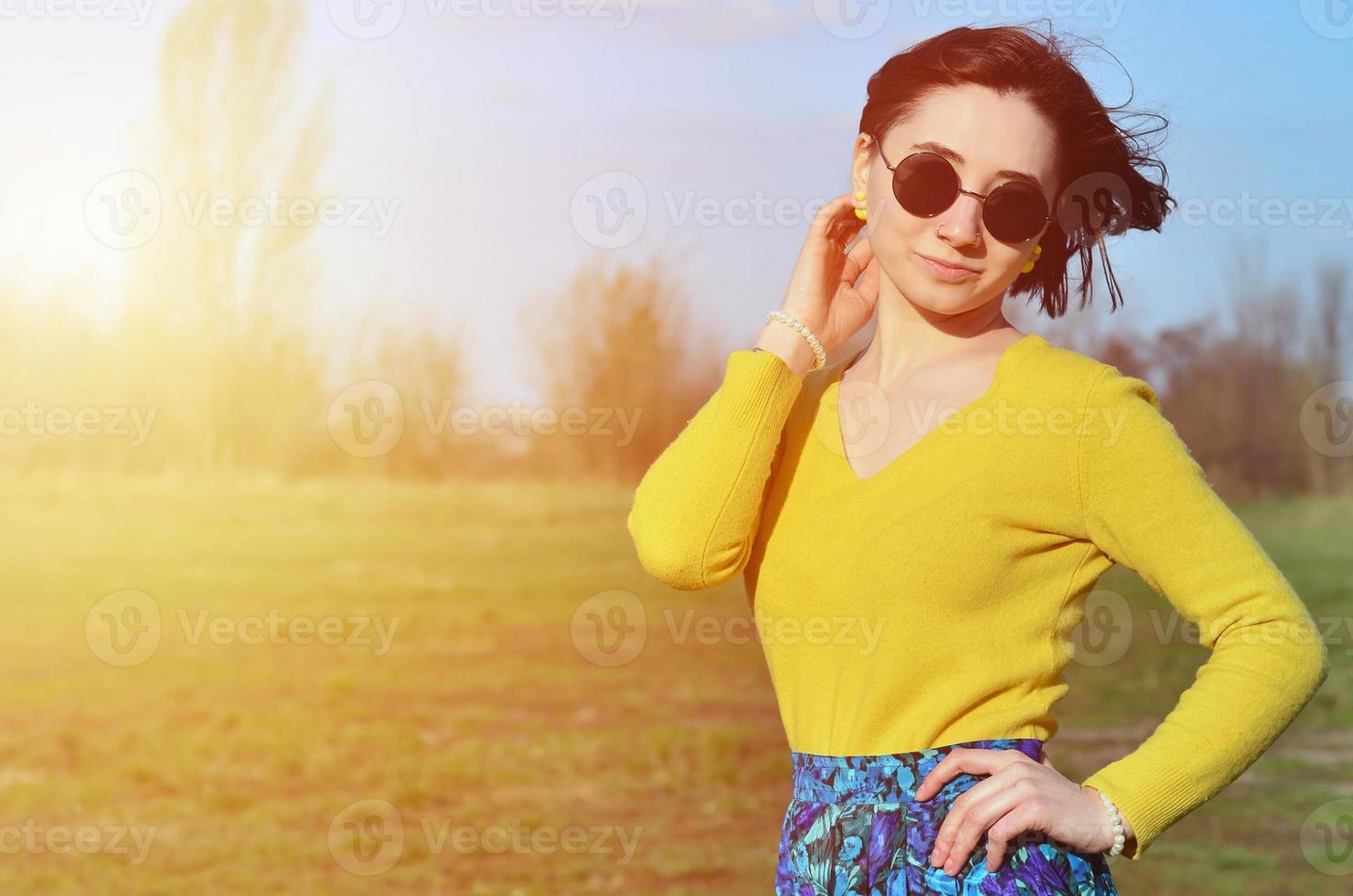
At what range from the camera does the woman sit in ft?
3.80

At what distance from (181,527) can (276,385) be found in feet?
3.66

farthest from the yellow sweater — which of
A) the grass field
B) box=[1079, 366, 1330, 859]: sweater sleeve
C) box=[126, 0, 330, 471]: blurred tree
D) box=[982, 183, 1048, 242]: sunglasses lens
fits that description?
box=[126, 0, 330, 471]: blurred tree

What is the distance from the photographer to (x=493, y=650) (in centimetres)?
848

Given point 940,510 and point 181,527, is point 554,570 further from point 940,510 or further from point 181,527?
point 940,510

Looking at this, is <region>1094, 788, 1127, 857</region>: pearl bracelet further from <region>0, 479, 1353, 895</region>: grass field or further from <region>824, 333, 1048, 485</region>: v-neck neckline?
<region>0, 479, 1353, 895</region>: grass field

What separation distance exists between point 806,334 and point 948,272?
159 mm

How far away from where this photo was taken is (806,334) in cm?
138

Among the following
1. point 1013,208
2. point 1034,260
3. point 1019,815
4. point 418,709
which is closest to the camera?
point 1019,815

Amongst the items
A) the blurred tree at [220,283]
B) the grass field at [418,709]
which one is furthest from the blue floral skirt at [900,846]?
the blurred tree at [220,283]

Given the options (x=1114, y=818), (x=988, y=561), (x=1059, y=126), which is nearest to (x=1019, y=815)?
(x=1114, y=818)

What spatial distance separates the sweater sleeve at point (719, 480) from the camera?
4.23ft

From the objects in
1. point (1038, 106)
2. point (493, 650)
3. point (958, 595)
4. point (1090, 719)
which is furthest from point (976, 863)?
point (493, 650)

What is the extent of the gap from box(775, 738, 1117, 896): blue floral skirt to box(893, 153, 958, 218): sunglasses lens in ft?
1.58

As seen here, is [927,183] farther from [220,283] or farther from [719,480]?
[220,283]
